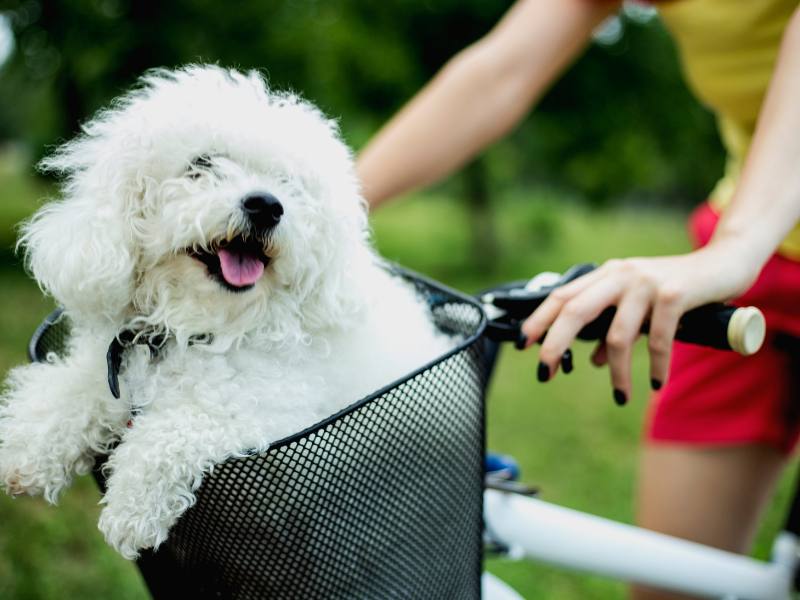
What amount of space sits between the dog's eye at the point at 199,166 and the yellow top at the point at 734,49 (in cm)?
103

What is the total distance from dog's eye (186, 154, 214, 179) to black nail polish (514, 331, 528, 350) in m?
0.52

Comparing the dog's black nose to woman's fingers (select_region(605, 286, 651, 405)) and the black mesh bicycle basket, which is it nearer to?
the black mesh bicycle basket

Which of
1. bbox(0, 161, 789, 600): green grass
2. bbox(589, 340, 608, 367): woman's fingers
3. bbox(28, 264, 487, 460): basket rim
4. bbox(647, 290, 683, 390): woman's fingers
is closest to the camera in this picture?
bbox(28, 264, 487, 460): basket rim

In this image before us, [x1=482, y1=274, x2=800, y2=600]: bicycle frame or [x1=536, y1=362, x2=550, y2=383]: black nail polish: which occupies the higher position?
[x1=536, y1=362, x2=550, y2=383]: black nail polish

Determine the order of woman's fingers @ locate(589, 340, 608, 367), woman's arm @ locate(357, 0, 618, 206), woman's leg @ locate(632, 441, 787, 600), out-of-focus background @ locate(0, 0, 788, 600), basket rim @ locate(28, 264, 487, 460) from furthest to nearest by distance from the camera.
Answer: out-of-focus background @ locate(0, 0, 788, 600)
woman's leg @ locate(632, 441, 787, 600)
woman's arm @ locate(357, 0, 618, 206)
woman's fingers @ locate(589, 340, 608, 367)
basket rim @ locate(28, 264, 487, 460)

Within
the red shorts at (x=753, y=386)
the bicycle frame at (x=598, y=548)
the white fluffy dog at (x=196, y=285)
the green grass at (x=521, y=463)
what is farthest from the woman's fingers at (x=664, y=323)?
the green grass at (x=521, y=463)

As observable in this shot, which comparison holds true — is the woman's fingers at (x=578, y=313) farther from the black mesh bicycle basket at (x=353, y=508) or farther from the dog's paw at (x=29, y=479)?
the dog's paw at (x=29, y=479)

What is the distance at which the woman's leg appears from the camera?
1.70 metres

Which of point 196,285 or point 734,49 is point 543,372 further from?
point 734,49

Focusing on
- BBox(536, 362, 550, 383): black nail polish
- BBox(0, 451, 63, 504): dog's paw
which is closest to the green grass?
BBox(0, 451, 63, 504): dog's paw

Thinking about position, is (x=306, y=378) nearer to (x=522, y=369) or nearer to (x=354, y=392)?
(x=354, y=392)

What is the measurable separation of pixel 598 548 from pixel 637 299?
65cm

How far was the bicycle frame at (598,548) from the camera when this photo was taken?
1.39 meters

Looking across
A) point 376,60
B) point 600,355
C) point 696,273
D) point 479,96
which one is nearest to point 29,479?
point 600,355
